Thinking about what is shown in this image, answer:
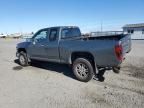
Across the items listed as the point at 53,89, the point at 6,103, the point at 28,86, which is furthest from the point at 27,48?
the point at 6,103

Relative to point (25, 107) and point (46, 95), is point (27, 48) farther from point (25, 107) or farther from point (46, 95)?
point (25, 107)

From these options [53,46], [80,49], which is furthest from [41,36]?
[80,49]

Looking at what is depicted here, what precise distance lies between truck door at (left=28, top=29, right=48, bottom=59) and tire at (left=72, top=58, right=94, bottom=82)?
2.04 metres

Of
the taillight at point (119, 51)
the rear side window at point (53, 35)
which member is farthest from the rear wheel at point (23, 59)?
the taillight at point (119, 51)

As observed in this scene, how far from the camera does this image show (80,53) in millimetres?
6906

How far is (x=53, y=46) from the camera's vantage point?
7734 mm

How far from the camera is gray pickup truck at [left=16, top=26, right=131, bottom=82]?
237 inches

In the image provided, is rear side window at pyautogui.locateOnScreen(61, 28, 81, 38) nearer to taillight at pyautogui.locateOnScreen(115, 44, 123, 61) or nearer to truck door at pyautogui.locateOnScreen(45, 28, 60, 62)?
truck door at pyautogui.locateOnScreen(45, 28, 60, 62)

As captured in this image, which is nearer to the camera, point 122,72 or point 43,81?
point 43,81

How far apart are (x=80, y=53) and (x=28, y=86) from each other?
221 centimetres

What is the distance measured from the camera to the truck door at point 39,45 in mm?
8367

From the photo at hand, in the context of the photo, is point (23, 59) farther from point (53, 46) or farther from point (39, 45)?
point (53, 46)

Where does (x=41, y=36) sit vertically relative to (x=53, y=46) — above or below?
above

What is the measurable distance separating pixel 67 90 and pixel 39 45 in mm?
3282
